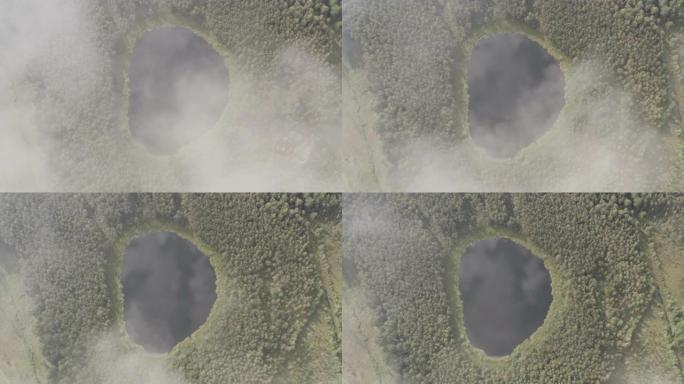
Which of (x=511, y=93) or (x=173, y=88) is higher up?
(x=173, y=88)

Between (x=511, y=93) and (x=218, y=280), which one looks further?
(x=511, y=93)

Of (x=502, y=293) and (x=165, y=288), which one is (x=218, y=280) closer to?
(x=165, y=288)

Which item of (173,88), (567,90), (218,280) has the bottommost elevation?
(218,280)

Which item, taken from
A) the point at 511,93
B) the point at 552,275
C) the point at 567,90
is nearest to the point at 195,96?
the point at 511,93

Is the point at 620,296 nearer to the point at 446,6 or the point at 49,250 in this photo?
the point at 446,6

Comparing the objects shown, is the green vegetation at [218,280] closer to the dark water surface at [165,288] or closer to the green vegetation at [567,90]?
the dark water surface at [165,288]
